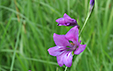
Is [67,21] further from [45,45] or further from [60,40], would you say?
[45,45]

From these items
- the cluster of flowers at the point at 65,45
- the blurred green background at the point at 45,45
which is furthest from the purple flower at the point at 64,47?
the blurred green background at the point at 45,45

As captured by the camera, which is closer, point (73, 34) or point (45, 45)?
point (73, 34)

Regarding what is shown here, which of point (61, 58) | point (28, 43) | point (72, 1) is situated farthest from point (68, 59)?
point (72, 1)

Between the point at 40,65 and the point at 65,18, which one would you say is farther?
the point at 40,65

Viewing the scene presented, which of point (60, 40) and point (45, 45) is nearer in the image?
point (60, 40)

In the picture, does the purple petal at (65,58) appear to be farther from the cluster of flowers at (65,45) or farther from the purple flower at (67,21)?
the purple flower at (67,21)

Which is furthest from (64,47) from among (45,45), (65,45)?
(45,45)

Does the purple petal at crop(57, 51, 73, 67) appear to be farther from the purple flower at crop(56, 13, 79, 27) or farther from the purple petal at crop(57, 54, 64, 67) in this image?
the purple flower at crop(56, 13, 79, 27)

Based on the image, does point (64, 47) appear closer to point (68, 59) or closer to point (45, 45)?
point (68, 59)

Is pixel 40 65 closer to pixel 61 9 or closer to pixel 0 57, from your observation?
pixel 0 57

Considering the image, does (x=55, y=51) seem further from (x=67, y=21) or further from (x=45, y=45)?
(x=45, y=45)

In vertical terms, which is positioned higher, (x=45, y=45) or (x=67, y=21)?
(x=67, y=21)
